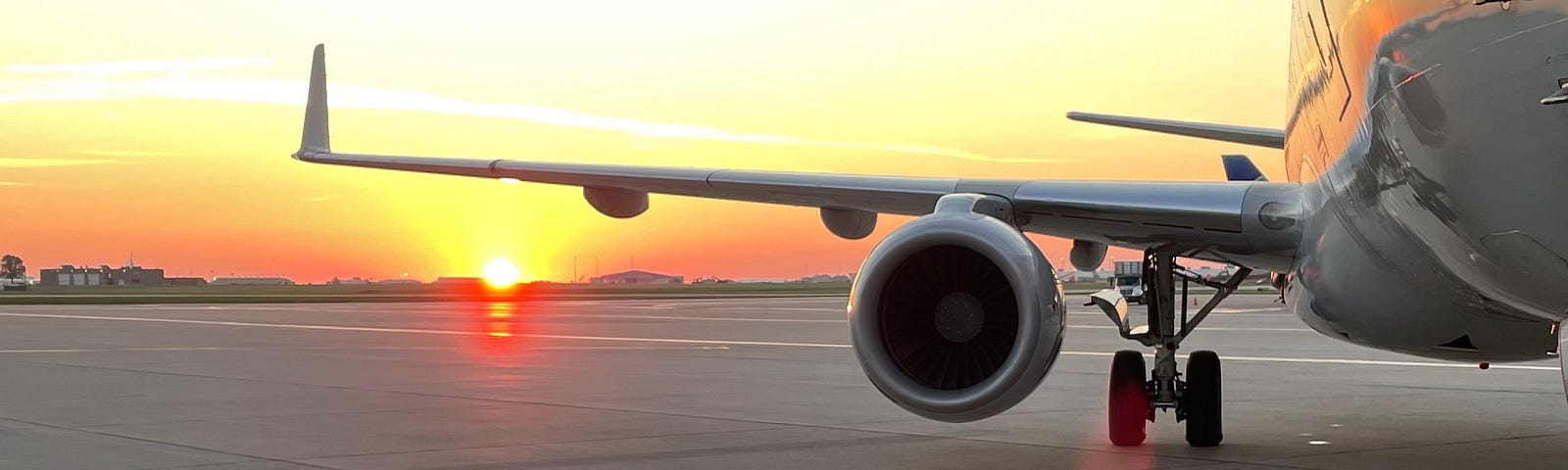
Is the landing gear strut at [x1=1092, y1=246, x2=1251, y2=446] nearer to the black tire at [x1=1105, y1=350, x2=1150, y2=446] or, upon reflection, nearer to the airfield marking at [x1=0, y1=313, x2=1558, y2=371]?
the black tire at [x1=1105, y1=350, x2=1150, y2=446]

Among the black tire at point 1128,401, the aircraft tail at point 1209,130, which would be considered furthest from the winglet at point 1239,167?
the black tire at point 1128,401

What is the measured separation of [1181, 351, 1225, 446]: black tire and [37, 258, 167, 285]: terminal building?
578 ft

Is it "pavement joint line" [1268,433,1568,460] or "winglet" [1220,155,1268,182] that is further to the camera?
"winglet" [1220,155,1268,182]

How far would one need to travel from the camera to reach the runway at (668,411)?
9.20 m

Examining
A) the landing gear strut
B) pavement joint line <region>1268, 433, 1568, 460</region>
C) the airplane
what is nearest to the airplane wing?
the airplane

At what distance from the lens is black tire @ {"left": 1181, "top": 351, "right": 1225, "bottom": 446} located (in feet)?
32.1

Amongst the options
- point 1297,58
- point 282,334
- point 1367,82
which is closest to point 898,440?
point 1297,58

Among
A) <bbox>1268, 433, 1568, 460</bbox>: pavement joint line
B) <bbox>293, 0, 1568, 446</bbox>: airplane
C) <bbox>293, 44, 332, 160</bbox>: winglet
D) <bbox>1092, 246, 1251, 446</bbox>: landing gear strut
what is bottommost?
<bbox>1268, 433, 1568, 460</bbox>: pavement joint line

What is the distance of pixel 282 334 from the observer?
27.1m

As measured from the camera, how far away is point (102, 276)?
17575cm

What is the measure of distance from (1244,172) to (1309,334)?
5335 mm

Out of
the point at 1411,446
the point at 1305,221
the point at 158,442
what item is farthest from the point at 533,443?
the point at 1411,446

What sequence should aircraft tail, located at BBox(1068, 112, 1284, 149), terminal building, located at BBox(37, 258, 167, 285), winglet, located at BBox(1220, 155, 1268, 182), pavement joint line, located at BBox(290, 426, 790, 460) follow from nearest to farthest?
pavement joint line, located at BBox(290, 426, 790, 460) < aircraft tail, located at BBox(1068, 112, 1284, 149) < winglet, located at BBox(1220, 155, 1268, 182) < terminal building, located at BBox(37, 258, 167, 285)

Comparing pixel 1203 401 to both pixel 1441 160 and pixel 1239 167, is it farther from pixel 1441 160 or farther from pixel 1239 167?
pixel 1239 167
